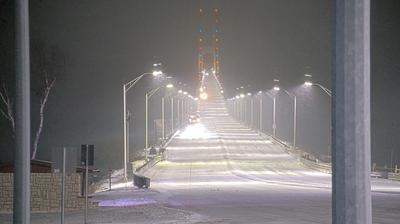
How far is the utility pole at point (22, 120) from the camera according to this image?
8.56 m

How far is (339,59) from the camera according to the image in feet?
14.3

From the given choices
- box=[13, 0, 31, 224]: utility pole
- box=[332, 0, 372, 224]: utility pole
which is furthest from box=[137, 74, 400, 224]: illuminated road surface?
box=[332, 0, 372, 224]: utility pole

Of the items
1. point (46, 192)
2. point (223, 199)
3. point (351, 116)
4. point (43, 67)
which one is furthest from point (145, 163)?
point (351, 116)

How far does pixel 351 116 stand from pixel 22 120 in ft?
17.6

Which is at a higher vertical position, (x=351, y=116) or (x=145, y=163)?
(x=351, y=116)

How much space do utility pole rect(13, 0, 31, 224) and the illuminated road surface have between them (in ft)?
59.0

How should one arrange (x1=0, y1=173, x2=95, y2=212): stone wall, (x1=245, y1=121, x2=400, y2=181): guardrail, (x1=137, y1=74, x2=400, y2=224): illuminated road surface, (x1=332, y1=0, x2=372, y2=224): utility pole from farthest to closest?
(x1=245, y1=121, x2=400, y2=181): guardrail
(x1=137, y1=74, x2=400, y2=224): illuminated road surface
(x1=0, y1=173, x2=95, y2=212): stone wall
(x1=332, y1=0, x2=372, y2=224): utility pole

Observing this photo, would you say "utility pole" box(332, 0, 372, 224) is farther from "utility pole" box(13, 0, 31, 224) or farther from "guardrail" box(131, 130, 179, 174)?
"guardrail" box(131, 130, 179, 174)

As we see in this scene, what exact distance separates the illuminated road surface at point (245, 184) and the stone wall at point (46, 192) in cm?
571

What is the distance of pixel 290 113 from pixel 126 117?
143 m

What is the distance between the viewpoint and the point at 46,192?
30391 mm

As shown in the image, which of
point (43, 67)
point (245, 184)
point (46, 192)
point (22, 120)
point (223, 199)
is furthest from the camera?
point (43, 67)

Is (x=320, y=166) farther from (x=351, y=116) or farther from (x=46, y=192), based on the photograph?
(x=351, y=116)

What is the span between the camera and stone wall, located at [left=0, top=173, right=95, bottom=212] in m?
29.6
